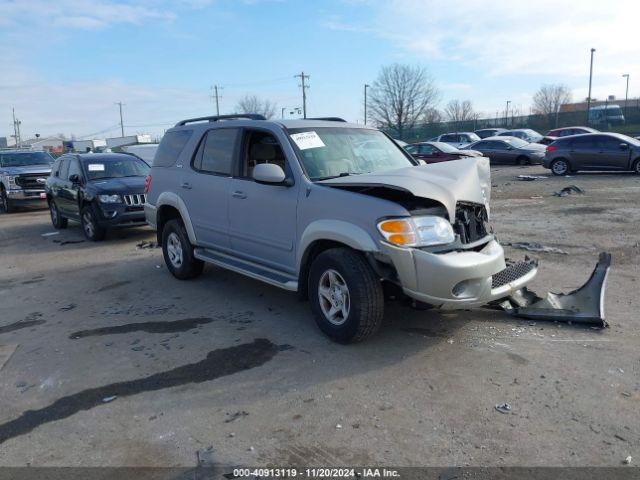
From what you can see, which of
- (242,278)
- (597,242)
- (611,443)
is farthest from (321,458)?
(597,242)

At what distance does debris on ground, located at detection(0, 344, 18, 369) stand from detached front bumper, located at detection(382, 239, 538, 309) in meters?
3.40

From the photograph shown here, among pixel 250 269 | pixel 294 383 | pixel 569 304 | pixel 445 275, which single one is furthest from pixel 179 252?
pixel 569 304

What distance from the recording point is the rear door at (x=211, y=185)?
5754 mm

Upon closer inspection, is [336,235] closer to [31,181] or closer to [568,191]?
[568,191]

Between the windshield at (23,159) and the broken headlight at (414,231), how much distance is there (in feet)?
54.4

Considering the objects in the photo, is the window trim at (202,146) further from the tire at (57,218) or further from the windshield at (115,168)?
the tire at (57,218)

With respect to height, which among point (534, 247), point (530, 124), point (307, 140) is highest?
point (530, 124)

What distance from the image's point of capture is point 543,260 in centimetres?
710

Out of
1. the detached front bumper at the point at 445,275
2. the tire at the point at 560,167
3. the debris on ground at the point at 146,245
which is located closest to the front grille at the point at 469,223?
the detached front bumper at the point at 445,275

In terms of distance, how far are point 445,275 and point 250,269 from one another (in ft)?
7.19

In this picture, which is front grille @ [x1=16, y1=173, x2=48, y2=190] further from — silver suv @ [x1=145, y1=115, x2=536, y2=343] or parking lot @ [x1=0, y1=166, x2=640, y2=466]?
silver suv @ [x1=145, y1=115, x2=536, y2=343]

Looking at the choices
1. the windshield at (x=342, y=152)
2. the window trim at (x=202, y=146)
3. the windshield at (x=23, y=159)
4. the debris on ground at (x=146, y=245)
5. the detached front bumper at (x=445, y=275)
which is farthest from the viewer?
the windshield at (x=23, y=159)

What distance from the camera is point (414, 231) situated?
4.01 meters

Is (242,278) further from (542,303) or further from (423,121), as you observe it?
(423,121)
